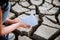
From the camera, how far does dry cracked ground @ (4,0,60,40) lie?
271 centimetres

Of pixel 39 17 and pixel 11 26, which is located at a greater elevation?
pixel 11 26

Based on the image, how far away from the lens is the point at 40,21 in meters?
3.03

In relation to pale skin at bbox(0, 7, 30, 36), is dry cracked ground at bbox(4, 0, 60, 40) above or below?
below

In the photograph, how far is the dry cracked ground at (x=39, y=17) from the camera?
2715 mm

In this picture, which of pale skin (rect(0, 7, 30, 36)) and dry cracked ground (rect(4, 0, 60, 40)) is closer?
pale skin (rect(0, 7, 30, 36))

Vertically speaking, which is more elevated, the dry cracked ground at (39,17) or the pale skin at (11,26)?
the pale skin at (11,26)

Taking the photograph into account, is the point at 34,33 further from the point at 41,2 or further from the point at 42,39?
the point at 41,2

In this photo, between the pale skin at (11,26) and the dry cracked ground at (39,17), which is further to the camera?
the dry cracked ground at (39,17)

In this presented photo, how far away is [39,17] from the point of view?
315 cm

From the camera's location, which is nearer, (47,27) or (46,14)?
(47,27)

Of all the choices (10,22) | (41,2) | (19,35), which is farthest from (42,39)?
(41,2)

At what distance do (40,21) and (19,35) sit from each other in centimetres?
43

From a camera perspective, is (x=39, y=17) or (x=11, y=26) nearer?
(x=11, y=26)

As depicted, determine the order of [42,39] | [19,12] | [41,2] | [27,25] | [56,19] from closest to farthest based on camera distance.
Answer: [27,25] → [42,39] → [56,19] → [19,12] → [41,2]
